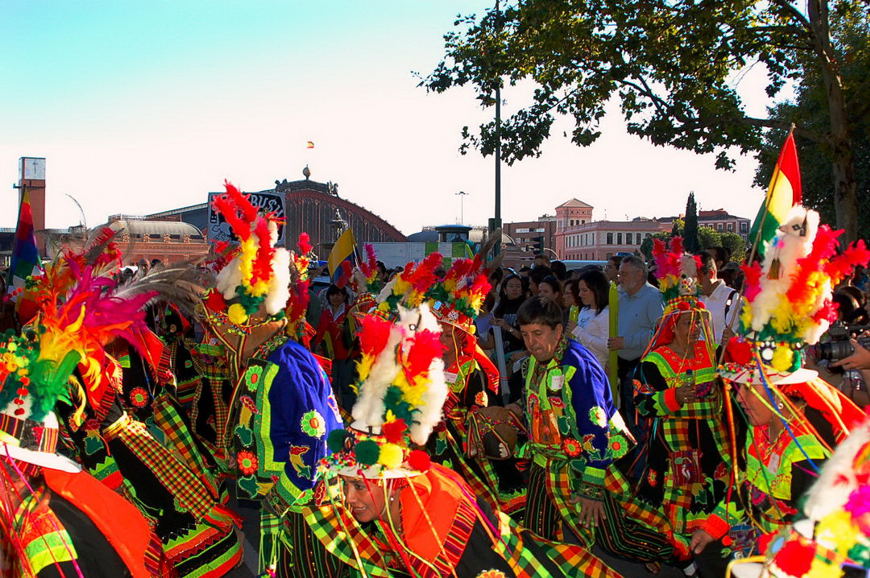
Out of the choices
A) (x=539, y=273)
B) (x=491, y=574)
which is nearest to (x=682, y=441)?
(x=491, y=574)

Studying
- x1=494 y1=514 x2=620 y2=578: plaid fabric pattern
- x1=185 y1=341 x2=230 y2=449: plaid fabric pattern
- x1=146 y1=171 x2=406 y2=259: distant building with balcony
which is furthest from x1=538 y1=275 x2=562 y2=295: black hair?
x1=146 y1=171 x2=406 y2=259: distant building with balcony

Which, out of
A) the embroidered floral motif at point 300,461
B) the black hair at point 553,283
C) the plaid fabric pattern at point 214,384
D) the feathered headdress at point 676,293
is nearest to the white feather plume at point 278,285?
the embroidered floral motif at point 300,461

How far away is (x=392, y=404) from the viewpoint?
3.07m

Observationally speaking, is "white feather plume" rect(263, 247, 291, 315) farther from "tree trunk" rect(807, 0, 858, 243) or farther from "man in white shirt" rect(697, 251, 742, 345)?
"tree trunk" rect(807, 0, 858, 243)

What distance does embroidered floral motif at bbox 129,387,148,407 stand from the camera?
481cm

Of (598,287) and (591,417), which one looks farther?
(598,287)

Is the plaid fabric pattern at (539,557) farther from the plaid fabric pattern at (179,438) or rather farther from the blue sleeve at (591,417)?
the plaid fabric pattern at (179,438)

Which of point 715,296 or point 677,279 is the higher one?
point 677,279

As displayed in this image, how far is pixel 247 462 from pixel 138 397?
1.48 meters

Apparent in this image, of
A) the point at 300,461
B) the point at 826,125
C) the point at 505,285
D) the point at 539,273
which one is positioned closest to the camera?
the point at 300,461

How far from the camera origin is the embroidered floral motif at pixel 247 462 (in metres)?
3.67

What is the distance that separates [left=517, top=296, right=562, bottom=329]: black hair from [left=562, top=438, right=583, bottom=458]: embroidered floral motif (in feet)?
2.02

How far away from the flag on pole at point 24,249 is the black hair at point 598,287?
16.6 ft

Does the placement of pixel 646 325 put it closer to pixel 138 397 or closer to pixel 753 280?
pixel 753 280
